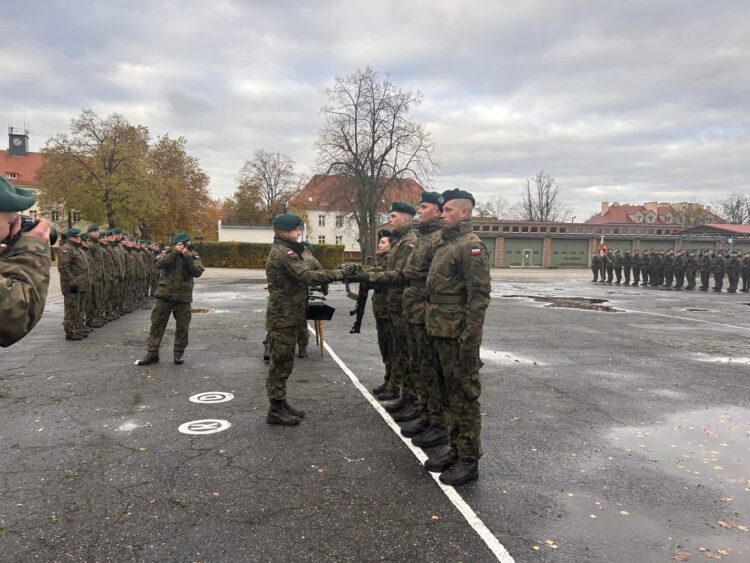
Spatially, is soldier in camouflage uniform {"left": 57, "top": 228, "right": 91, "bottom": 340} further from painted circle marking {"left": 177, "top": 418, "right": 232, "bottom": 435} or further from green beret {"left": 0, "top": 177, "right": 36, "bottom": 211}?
green beret {"left": 0, "top": 177, "right": 36, "bottom": 211}

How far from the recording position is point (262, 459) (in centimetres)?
437

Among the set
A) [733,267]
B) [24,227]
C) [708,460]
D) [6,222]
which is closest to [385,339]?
[708,460]

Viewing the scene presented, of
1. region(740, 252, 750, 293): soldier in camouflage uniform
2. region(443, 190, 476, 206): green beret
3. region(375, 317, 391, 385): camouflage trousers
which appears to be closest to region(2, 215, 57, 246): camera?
region(443, 190, 476, 206): green beret

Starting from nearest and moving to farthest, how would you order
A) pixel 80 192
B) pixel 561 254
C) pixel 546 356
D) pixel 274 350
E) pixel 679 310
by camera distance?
pixel 274 350 → pixel 546 356 → pixel 679 310 → pixel 80 192 → pixel 561 254

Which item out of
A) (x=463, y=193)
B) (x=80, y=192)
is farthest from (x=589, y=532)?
(x=80, y=192)

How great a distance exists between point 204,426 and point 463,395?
272 cm

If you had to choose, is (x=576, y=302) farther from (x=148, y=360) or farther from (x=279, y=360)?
(x=279, y=360)

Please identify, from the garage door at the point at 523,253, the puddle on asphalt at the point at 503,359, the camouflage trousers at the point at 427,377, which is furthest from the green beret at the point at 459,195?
the garage door at the point at 523,253

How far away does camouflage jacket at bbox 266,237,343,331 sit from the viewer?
17.3ft

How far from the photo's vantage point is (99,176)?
43125 mm

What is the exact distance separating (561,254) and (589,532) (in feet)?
199

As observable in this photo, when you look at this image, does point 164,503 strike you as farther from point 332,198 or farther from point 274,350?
point 332,198

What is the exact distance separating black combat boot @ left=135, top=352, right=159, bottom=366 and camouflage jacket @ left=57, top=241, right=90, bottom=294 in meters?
3.32

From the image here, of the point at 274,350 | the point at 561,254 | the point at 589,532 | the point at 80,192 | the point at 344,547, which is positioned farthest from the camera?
the point at 561,254
